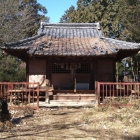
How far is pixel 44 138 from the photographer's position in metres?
6.28

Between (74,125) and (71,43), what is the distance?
23.1ft

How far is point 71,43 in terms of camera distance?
14.2 m

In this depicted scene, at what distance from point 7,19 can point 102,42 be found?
14.3 meters

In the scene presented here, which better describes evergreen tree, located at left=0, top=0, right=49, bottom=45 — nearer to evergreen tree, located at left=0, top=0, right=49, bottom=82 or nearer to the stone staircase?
evergreen tree, located at left=0, top=0, right=49, bottom=82

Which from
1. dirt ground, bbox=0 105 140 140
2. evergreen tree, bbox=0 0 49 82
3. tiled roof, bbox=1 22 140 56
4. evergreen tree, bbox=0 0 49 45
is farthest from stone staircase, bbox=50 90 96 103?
evergreen tree, bbox=0 0 49 45

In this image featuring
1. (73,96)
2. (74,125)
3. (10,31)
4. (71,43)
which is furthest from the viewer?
(10,31)

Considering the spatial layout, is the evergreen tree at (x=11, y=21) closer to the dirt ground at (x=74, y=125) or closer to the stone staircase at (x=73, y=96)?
the stone staircase at (x=73, y=96)

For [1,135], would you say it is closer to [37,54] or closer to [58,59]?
[37,54]

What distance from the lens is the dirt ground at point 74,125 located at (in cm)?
652

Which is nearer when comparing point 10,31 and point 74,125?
point 74,125

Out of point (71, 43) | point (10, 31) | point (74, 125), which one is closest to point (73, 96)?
point (71, 43)

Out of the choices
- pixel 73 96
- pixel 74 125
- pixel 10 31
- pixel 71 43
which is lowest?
pixel 74 125

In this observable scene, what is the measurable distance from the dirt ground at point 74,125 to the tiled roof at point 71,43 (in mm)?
3375

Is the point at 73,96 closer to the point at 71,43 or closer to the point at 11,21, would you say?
the point at 71,43
